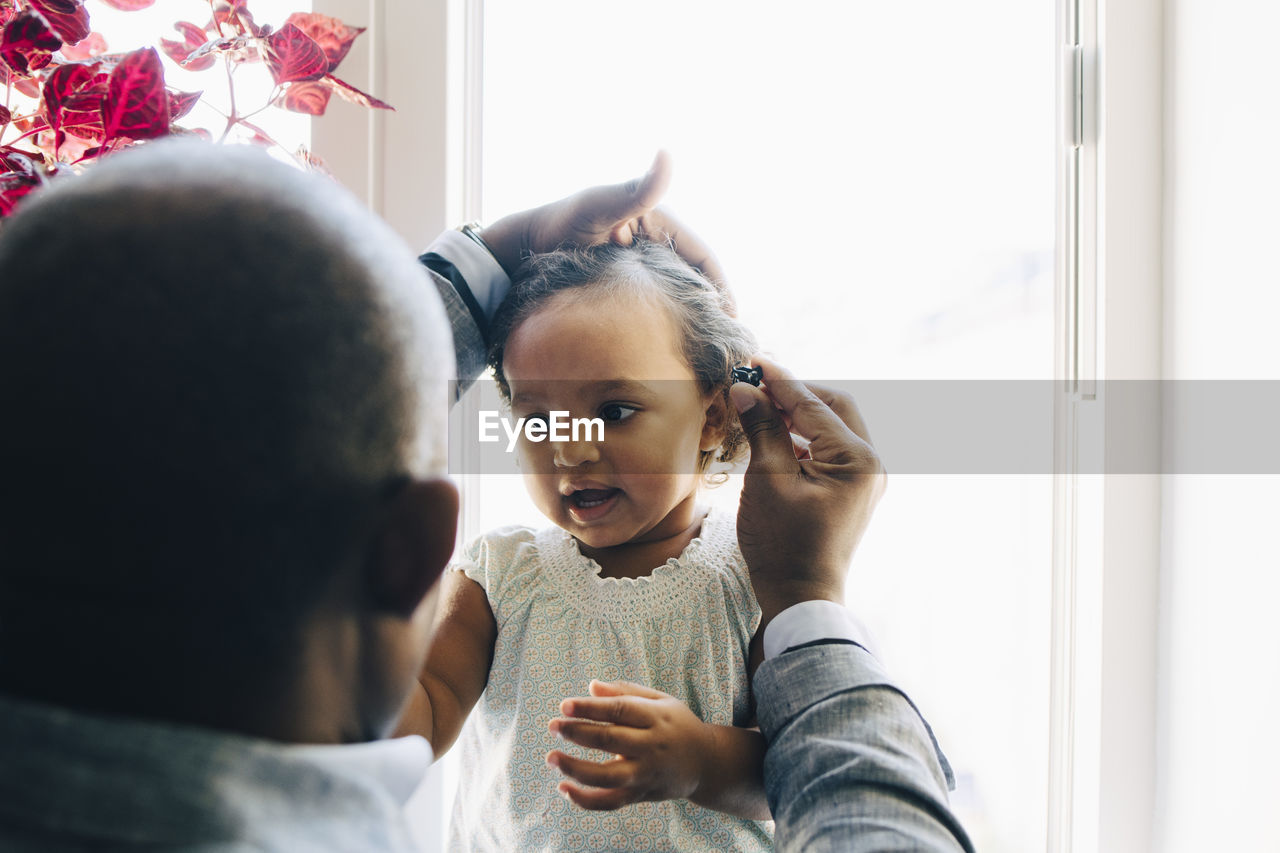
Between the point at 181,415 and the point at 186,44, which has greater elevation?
the point at 186,44

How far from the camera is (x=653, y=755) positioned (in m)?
0.72

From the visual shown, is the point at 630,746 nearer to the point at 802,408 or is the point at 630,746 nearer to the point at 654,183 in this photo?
the point at 802,408

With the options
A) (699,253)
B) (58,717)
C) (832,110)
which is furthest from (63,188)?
(832,110)

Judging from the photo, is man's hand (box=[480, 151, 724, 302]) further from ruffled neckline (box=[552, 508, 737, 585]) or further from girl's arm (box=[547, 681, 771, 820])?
girl's arm (box=[547, 681, 771, 820])

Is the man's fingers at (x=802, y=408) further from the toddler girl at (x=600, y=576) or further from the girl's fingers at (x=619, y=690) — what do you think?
the girl's fingers at (x=619, y=690)

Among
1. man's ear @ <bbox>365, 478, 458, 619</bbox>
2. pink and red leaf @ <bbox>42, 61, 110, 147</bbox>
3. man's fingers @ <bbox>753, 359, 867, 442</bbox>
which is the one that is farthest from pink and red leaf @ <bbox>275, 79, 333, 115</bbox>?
man's ear @ <bbox>365, 478, 458, 619</bbox>

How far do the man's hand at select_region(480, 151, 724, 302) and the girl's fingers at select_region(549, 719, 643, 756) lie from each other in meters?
0.50

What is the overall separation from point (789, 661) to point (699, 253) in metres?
0.50

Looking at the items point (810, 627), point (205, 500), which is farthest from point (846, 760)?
point (205, 500)

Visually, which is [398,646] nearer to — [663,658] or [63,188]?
[63,188]

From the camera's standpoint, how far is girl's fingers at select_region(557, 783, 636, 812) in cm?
68

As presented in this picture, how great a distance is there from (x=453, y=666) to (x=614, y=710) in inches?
10.1

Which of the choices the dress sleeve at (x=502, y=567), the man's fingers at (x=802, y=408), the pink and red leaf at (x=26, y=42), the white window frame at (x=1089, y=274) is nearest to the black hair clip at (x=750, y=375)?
the man's fingers at (x=802, y=408)

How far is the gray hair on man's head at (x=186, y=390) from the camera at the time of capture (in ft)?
1.15
